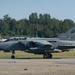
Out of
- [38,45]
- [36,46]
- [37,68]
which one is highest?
[38,45]

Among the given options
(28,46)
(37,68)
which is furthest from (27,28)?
(37,68)

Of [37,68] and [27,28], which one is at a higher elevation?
[27,28]

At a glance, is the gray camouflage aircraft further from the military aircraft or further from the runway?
the runway

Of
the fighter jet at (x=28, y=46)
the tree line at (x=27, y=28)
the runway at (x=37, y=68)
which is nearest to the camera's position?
the runway at (x=37, y=68)

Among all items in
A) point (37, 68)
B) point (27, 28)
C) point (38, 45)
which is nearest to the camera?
point (37, 68)

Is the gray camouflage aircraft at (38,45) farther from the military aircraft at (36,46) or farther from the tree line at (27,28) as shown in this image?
the tree line at (27,28)

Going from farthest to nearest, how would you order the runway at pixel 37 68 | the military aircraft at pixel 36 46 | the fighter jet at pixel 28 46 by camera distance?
the fighter jet at pixel 28 46 → the military aircraft at pixel 36 46 → the runway at pixel 37 68

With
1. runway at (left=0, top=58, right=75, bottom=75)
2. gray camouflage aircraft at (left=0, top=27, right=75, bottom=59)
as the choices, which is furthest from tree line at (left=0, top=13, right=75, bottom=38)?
runway at (left=0, top=58, right=75, bottom=75)

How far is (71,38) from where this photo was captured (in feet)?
139

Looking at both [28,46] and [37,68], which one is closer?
[37,68]

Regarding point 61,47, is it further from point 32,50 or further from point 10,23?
point 10,23

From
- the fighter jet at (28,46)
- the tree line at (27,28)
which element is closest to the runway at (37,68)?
the fighter jet at (28,46)

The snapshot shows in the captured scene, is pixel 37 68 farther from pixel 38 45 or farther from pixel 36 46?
pixel 36 46

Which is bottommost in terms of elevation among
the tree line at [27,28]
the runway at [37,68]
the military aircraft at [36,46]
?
the runway at [37,68]
